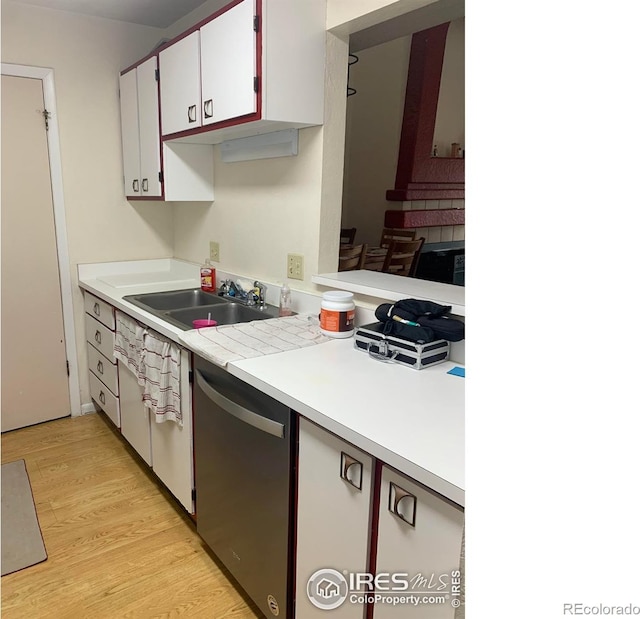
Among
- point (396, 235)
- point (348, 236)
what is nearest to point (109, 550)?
point (348, 236)

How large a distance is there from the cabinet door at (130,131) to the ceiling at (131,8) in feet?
1.06

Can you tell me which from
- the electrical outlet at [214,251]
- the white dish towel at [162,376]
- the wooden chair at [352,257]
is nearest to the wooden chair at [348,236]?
the wooden chair at [352,257]

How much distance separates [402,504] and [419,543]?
0.27 ft

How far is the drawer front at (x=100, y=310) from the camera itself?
2.69 meters

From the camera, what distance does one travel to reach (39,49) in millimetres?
2777

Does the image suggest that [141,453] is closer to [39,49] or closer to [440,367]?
[440,367]

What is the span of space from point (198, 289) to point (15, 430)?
1.45 meters

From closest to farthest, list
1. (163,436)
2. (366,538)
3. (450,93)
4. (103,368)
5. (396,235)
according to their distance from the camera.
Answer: (366,538), (163,436), (103,368), (396,235), (450,93)

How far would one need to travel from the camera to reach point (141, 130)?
2.84 metres

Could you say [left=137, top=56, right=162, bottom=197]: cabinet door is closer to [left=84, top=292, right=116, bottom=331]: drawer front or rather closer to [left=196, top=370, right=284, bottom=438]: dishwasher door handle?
[left=84, top=292, right=116, bottom=331]: drawer front

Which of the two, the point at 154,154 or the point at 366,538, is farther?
the point at 154,154

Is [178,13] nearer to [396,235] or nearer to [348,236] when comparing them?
[348,236]

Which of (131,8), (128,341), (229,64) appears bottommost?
(128,341)

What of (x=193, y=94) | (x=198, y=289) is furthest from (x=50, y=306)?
(x=193, y=94)
